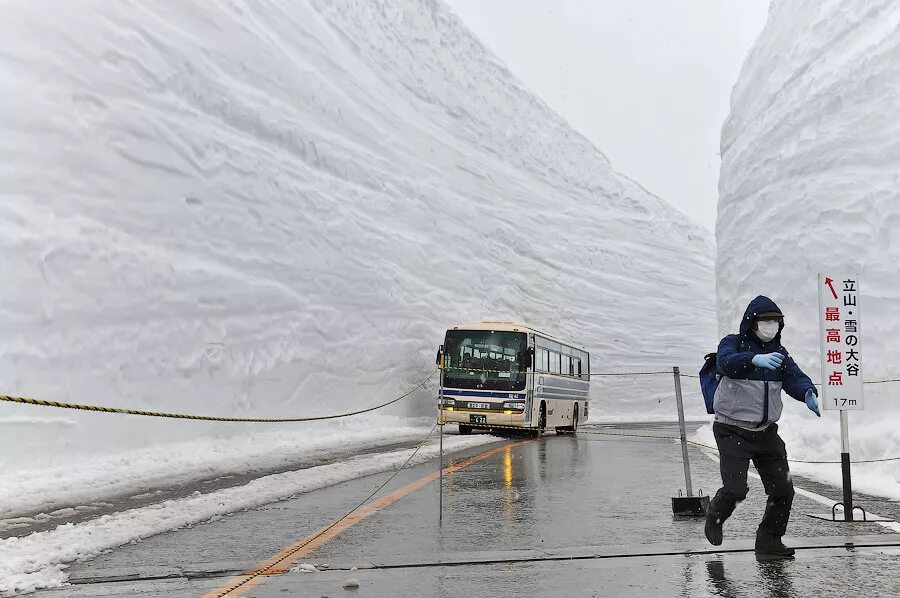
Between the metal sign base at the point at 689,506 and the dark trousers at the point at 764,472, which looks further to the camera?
the metal sign base at the point at 689,506

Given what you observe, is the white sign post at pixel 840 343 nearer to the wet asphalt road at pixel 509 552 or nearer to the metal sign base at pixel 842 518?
the metal sign base at pixel 842 518

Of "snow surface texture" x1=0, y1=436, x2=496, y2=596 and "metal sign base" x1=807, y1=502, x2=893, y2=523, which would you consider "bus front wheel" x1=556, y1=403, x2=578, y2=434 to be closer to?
"snow surface texture" x1=0, y1=436, x2=496, y2=596

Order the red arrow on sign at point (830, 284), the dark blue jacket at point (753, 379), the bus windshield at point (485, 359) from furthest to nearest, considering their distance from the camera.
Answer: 1. the bus windshield at point (485, 359)
2. the red arrow on sign at point (830, 284)
3. the dark blue jacket at point (753, 379)

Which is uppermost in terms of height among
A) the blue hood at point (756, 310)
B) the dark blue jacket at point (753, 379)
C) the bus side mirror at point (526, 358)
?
the bus side mirror at point (526, 358)

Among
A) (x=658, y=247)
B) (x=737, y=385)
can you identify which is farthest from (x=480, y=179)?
(x=737, y=385)

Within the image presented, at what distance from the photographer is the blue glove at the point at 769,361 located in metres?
4.95

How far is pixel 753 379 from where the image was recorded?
5219mm

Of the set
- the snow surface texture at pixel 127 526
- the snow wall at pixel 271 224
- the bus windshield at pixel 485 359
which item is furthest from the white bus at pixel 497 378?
the snow surface texture at pixel 127 526

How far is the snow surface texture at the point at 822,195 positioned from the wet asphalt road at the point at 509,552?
3873 mm

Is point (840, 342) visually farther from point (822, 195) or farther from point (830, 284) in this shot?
point (822, 195)

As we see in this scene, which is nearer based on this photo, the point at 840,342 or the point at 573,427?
the point at 840,342

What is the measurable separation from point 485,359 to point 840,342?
14.0m

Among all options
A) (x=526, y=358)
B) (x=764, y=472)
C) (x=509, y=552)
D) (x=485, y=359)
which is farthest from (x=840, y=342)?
(x=485, y=359)

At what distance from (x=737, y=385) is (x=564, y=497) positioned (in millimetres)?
3647
